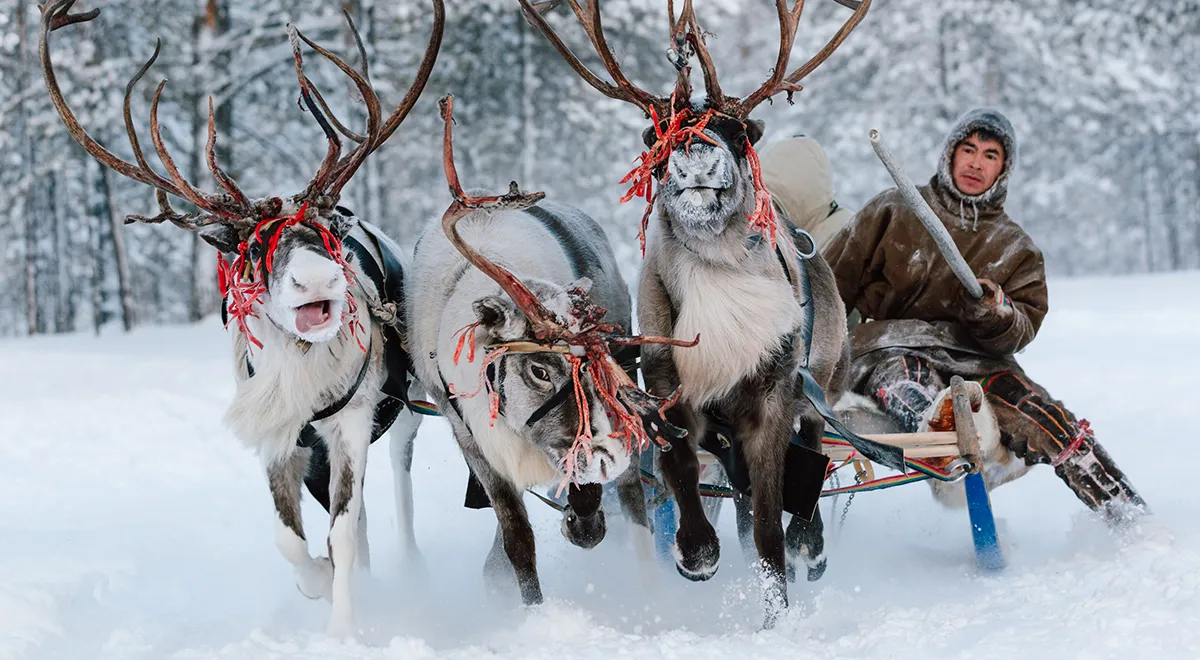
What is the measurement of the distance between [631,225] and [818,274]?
2216cm

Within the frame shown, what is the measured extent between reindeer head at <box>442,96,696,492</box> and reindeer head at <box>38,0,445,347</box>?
52 cm

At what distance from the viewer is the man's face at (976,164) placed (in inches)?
217

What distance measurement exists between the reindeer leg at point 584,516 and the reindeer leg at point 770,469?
2.07ft

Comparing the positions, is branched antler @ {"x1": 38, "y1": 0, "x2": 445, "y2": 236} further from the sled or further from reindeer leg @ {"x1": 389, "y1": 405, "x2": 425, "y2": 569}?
reindeer leg @ {"x1": 389, "y1": 405, "x2": 425, "y2": 569}

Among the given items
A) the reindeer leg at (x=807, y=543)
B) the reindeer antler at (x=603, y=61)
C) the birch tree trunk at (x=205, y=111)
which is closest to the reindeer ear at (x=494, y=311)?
the reindeer antler at (x=603, y=61)

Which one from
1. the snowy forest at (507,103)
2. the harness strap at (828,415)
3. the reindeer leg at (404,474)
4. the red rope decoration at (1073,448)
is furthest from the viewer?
the snowy forest at (507,103)

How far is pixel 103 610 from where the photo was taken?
481 centimetres

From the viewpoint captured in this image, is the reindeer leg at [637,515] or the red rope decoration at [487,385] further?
the reindeer leg at [637,515]

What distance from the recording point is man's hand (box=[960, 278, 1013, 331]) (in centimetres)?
505

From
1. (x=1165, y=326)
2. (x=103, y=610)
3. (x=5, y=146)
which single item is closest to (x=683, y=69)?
(x=103, y=610)

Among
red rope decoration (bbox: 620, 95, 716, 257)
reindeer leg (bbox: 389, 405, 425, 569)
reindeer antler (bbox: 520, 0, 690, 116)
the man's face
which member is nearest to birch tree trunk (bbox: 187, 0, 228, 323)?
reindeer leg (bbox: 389, 405, 425, 569)

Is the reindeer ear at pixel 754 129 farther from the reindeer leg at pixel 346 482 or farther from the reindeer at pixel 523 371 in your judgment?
the reindeer leg at pixel 346 482

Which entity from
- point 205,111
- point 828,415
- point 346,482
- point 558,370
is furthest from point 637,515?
point 205,111

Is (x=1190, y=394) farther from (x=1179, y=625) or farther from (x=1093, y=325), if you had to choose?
(x=1179, y=625)
